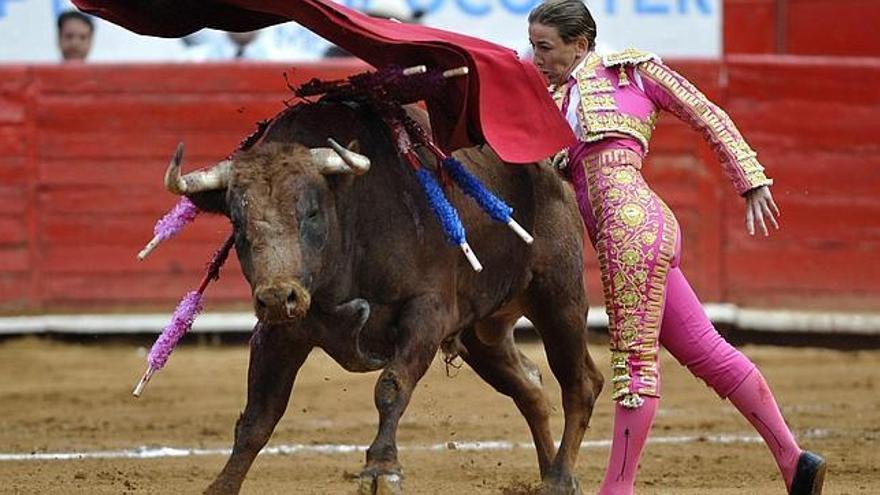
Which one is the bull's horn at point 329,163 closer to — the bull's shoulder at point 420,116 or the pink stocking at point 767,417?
the bull's shoulder at point 420,116

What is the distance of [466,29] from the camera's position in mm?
10672

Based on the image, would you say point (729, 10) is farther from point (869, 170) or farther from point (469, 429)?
point (469, 429)

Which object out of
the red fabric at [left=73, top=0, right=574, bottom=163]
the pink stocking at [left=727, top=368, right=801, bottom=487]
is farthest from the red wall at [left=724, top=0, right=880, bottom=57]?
the pink stocking at [left=727, top=368, right=801, bottom=487]

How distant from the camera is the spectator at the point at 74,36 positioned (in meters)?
9.83

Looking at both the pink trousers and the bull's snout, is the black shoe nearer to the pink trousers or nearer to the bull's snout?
the pink trousers

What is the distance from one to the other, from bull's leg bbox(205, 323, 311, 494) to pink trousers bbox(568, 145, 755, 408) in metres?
0.80

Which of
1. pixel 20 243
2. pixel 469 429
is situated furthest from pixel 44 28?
pixel 469 429

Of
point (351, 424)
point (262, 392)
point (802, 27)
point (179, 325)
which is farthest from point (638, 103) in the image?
point (802, 27)

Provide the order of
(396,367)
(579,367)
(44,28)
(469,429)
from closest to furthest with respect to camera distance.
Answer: (396,367) < (579,367) < (469,429) < (44,28)

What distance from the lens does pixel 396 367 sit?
4648mm

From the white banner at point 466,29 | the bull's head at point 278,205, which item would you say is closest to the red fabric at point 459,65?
the bull's head at point 278,205

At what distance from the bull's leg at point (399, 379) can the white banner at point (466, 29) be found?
5696mm

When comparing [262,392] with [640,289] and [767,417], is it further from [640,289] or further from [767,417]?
[767,417]

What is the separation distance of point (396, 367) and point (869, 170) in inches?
208
